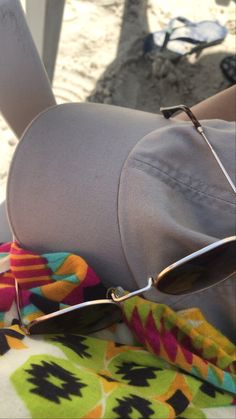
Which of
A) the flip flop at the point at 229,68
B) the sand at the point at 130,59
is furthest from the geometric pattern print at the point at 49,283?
the flip flop at the point at 229,68

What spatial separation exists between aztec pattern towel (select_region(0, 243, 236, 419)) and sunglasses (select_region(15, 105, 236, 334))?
0.05ft

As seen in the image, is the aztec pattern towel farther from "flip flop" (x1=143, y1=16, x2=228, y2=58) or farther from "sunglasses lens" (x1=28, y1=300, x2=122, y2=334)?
"flip flop" (x1=143, y1=16, x2=228, y2=58)

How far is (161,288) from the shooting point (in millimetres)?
652

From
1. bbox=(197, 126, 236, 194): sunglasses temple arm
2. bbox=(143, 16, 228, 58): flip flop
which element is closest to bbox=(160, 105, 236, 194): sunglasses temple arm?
bbox=(197, 126, 236, 194): sunglasses temple arm

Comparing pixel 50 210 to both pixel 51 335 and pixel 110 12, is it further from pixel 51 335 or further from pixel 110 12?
pixel 110 12

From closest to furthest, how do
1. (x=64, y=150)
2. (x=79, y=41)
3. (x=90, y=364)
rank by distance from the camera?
(x=90, y=364) < (x=64, y=150) < (x=79, y=41)

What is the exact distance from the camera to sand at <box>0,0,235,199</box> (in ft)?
5.50

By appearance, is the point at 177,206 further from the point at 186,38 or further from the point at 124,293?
the point at 186,38

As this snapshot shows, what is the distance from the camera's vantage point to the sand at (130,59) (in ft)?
5.50

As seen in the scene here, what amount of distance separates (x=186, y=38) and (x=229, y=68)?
0.20 meters

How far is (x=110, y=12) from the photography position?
72.2 inches

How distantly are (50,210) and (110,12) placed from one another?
1361 mm

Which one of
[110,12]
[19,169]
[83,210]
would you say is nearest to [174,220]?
[83,210]

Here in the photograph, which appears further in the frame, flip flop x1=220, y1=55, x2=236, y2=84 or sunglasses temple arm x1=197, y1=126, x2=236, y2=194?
flip flop x1=220, y1=55, x2=236, y2=84
